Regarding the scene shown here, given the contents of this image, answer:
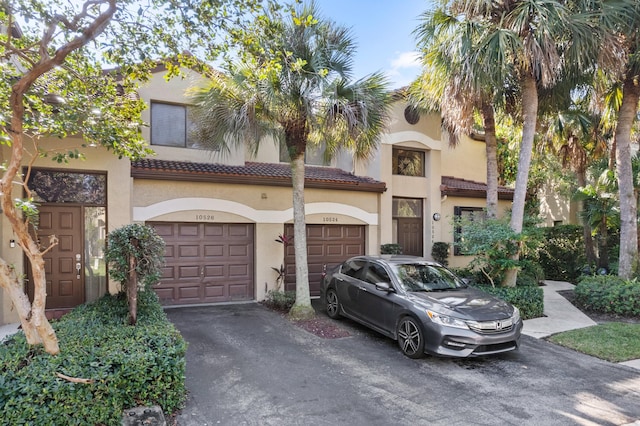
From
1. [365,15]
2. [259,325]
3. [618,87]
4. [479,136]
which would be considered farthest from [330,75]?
[479,136]

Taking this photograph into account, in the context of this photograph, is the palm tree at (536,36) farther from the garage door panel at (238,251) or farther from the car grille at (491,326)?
the garage door panel at (238,251)

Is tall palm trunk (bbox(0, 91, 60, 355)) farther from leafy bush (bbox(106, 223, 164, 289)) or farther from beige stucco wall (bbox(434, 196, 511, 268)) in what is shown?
beige stucco wall (bbox(434, 196, 511, 268))

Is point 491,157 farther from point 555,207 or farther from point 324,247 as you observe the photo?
point 555,207

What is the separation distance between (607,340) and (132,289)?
892 cm

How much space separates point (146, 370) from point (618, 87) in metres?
13.7

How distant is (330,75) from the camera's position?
8031 mm

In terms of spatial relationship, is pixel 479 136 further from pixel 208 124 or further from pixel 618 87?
pixel 208 124

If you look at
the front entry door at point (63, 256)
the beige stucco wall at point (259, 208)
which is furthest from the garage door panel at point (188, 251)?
the front entry door at point (63, 256)

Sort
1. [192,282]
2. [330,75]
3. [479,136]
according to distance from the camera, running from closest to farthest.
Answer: [330,75]
[192,282]
[479,136]

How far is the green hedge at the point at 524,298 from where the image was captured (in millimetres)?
9242

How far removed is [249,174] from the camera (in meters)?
10.4

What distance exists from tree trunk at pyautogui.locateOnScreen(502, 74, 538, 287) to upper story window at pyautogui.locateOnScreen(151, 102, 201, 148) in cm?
897

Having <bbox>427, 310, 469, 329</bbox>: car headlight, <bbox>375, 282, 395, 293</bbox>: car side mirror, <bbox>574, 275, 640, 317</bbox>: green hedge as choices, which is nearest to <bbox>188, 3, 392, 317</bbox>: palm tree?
<bbox>375, 282, 395, 293</bbox>: car side mirror

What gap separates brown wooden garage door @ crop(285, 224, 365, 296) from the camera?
11430 mm
